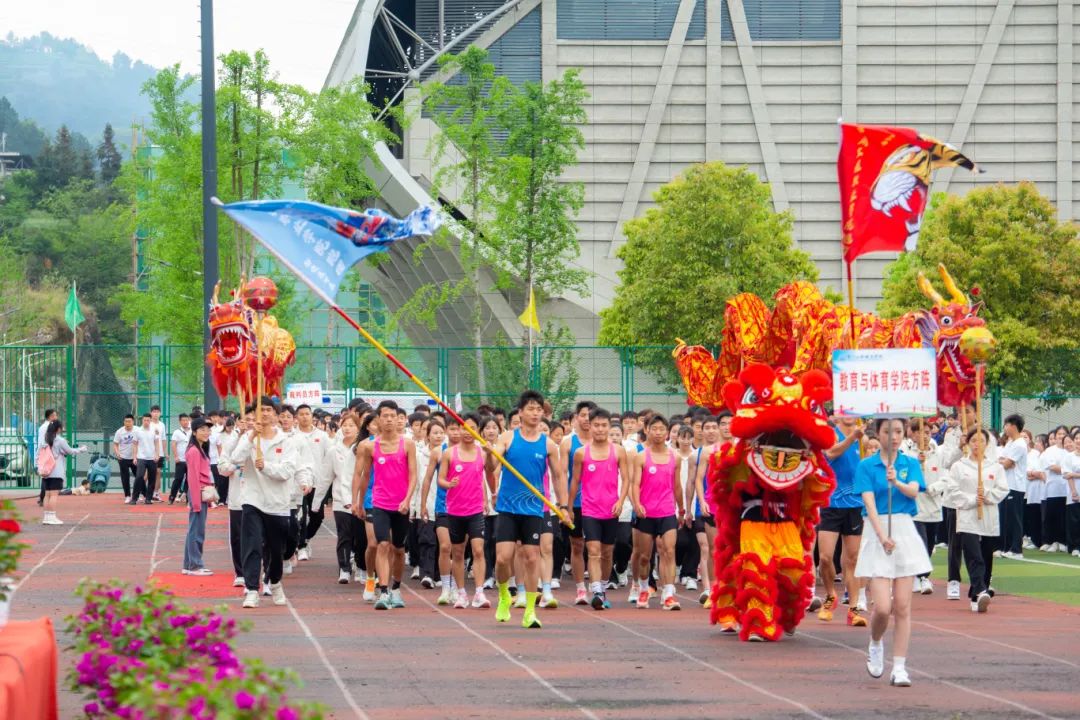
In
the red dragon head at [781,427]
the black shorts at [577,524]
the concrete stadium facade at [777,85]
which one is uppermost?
the concrete stadium facade at [777,85]

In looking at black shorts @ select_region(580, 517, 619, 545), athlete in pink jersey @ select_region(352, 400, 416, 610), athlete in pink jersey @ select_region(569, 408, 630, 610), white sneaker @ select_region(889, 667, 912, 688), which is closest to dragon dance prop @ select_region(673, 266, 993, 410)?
athlete in pink jersey @ select_region(569, 408, 630, 610)

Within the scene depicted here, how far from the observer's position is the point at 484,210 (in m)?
44.6

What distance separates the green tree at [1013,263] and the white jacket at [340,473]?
25.4 metres

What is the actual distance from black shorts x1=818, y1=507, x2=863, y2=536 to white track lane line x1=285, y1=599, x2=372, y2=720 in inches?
190

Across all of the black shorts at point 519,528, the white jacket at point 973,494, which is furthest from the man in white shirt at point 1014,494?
the black shorts at point 519,528

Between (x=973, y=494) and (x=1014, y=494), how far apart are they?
7.06 meters

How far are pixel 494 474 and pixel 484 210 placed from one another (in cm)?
2891

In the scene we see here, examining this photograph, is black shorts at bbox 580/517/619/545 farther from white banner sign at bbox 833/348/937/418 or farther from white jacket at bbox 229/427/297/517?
white banner sign at bbox 833/348/937/418

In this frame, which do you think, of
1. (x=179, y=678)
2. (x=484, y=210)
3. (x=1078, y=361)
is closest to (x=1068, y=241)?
(x=1078, y=361)

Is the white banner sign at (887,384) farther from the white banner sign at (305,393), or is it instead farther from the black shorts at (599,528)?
the white banner sign at (305,393)

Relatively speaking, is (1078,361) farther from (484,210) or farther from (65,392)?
(65,392)

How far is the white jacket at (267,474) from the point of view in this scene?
49.6ft

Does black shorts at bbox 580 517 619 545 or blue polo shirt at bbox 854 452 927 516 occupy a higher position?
blue polo shirt at bbox 854 452 927 516

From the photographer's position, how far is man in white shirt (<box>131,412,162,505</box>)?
32219mm
